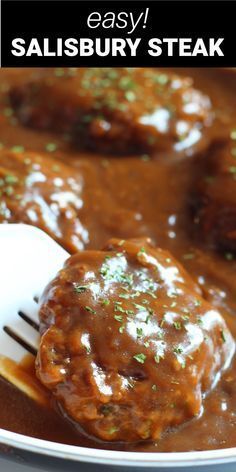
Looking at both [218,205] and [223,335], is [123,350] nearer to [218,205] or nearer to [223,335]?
[223,335]

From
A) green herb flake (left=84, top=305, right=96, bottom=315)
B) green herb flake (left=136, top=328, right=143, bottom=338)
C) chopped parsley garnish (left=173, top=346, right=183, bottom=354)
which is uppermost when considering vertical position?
green herb flake (left=84, top=305, right=96, bottom=315)

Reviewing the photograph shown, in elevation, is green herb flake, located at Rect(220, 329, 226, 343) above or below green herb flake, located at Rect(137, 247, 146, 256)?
below

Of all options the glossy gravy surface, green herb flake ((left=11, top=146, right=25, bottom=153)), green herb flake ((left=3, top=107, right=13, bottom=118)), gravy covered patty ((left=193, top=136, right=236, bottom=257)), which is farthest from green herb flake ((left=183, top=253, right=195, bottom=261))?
green herb flake ((left=3, top=107, right=13, bottom=118))

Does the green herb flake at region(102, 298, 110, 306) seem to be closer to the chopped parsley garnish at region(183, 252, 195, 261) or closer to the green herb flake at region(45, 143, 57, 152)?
the chopped parsley garnish at region(183, 252, 195, 261)

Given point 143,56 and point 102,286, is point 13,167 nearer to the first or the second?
point 102,286

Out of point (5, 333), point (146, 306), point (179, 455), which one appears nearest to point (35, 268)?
point (5, 333)

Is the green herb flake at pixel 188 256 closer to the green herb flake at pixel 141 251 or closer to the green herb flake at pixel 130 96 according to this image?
the green herb flake at pixel 141 251

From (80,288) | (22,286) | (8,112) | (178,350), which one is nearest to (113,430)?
(178,350)
